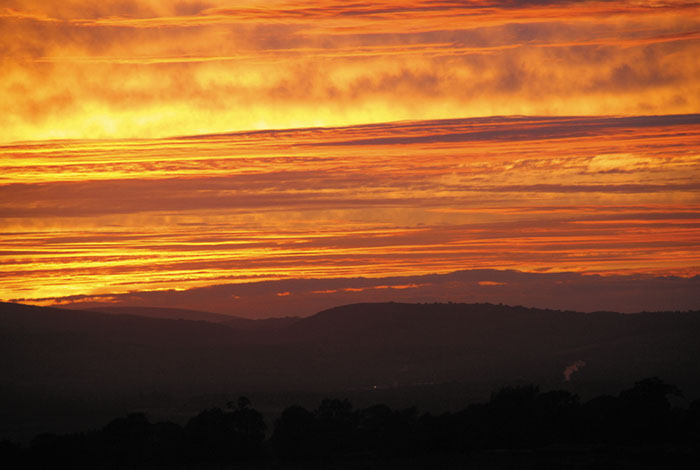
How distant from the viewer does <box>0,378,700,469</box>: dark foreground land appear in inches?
3588

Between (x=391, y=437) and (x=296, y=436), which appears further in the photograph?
(x=296, y=436)

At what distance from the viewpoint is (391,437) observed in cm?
9869

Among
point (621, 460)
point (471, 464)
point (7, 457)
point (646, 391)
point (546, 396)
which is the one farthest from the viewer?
point (546, 396)

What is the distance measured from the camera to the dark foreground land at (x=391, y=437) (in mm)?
91125

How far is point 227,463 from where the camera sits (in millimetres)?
96938

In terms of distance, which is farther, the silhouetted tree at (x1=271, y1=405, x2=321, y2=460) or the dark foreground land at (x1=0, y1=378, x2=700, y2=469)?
the silhouetted tree at (x1=271, y1=405, x2=321, y2=460)

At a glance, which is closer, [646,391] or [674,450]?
[674,450]

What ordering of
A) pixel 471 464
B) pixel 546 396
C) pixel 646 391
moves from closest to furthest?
pixel 471 464 < pixel 646 391 < pixel 546 396

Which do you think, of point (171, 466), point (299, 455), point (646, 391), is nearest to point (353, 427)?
point (299, 455)

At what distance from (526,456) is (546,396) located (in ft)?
72.0

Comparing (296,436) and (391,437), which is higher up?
(296,436)

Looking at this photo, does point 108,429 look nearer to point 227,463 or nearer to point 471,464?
point 227,463

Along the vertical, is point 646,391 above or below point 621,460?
above

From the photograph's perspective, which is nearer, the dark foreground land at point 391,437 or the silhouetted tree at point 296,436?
the dark foreground land at point 391,437
